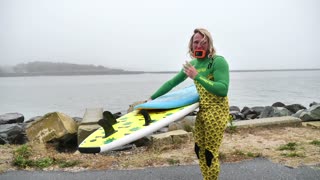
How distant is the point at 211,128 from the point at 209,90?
410 mm

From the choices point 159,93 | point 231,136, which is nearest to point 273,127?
point 231,136

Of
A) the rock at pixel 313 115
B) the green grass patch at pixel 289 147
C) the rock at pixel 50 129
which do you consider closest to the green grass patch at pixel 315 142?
the green grass patch at pixel 289 147

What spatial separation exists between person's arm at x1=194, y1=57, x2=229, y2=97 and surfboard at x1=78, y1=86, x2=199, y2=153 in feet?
1.43

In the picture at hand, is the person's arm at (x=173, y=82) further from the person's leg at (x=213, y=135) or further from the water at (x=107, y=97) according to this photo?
the water at (x=107, y=97)

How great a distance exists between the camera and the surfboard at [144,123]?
10.7 ft

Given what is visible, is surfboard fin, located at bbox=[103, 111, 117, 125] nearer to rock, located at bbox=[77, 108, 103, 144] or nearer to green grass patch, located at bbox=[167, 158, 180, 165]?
green grass patch, located at bbox=[167, 158, 180, 165]

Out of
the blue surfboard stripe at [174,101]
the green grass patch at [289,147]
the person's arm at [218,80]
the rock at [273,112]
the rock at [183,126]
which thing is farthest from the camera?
the rock at [273,112]

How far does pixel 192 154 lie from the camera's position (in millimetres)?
5840

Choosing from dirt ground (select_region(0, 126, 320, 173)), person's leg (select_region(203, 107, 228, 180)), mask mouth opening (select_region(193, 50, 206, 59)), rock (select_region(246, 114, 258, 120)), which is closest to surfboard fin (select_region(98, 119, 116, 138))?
person's leg (select_region(203, 107, 228, 180))

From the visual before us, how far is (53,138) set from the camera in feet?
23.9

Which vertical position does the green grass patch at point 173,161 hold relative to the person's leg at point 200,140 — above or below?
below

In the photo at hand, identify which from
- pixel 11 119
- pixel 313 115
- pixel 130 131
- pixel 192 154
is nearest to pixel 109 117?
pixel 130 131

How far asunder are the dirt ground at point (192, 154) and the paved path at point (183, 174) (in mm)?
237

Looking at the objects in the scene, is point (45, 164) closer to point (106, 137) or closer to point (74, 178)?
point (74, 178)
